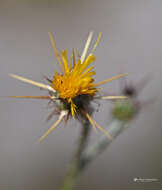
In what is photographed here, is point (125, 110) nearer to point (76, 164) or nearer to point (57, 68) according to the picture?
point (76, 164)

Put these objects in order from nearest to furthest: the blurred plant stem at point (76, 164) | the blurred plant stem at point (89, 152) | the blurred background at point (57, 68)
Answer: the blurred plant stem at point (76, 164), the blurred plant stem at point (89, 152), the blurred background at point (57, 68)

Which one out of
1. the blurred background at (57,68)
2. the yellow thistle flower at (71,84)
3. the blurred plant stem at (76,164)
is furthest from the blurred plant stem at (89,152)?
the blurred background at (57,68)

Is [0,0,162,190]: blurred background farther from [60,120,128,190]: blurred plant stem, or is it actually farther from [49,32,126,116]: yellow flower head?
[49,32,126,116]: yellow flower head

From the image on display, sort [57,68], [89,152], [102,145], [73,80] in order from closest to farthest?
[73,80]
[102,145]
[89,152]
[57,68]

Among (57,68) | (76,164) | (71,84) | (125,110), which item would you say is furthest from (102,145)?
(57,68)

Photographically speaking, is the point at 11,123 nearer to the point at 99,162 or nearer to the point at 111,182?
the point at 99,162

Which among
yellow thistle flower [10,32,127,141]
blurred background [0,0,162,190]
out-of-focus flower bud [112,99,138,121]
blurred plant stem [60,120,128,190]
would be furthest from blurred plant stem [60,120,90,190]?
blurred background [0,0,162,190]

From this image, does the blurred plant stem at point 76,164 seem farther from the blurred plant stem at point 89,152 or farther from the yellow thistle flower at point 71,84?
the yellow thistle flower at point 71,84

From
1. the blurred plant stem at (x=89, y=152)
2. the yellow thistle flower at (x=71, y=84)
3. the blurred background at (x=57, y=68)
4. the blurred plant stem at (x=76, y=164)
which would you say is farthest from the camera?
the blurred background at (x=57, y=68)

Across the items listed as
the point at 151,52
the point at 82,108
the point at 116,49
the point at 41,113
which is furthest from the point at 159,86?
the point at 82,108
